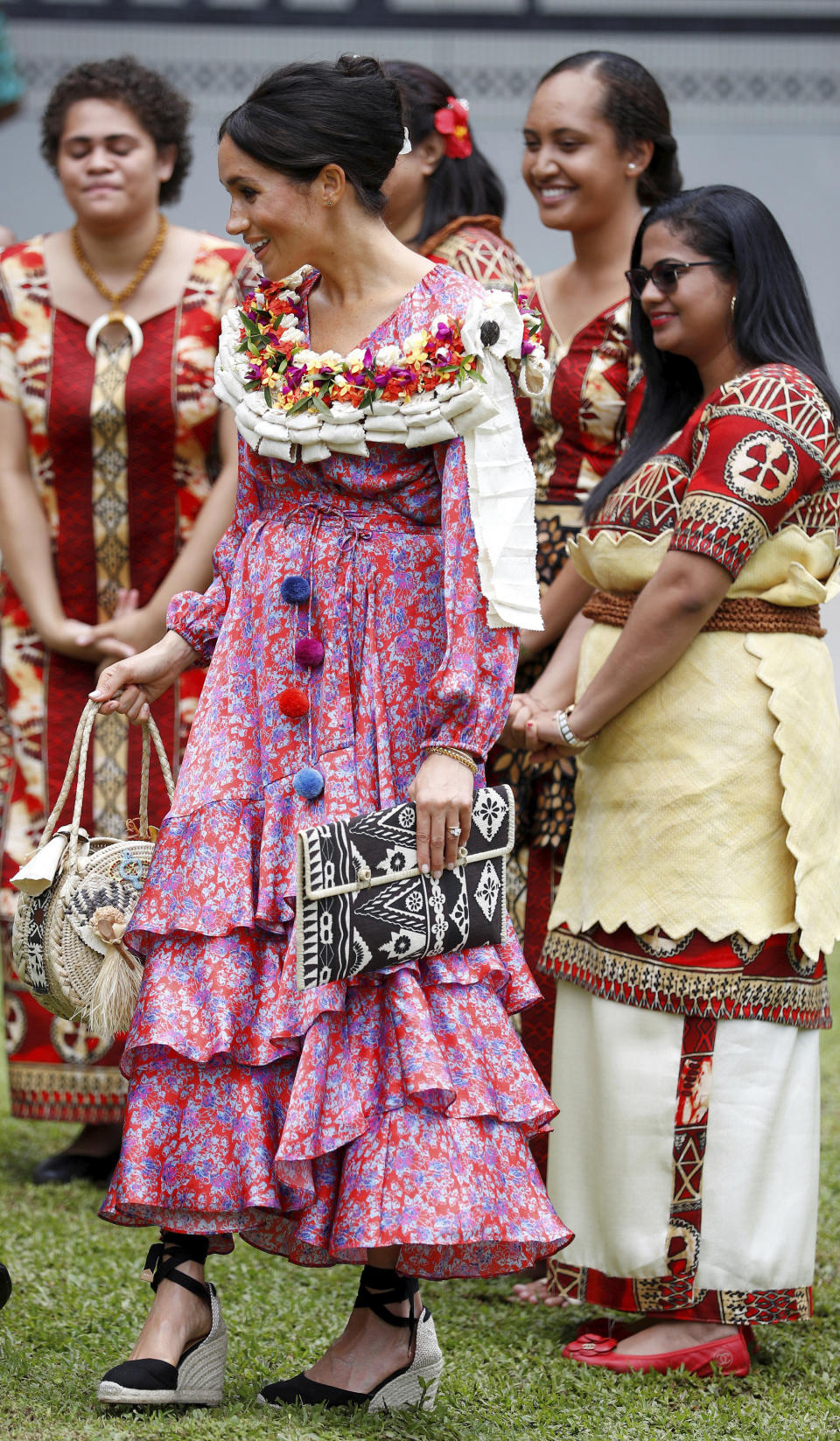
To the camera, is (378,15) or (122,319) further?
(378,15)

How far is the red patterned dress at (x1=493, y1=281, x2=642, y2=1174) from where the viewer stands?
12.8ft

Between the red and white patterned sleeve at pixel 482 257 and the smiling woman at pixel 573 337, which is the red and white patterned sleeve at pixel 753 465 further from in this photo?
the red and white patterned sleeve at pixel 482 257

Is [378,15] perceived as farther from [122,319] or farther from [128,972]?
[128,972]

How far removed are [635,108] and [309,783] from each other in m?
2.00

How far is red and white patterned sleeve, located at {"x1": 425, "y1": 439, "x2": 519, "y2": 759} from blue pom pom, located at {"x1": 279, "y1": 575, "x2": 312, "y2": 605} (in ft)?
0.72

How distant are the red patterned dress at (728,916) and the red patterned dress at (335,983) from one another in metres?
0.47

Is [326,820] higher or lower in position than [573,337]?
lower

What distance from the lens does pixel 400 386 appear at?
2.76 meters

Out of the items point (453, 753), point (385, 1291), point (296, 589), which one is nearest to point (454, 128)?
point (296, 589)

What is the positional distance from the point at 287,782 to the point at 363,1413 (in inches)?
37.7

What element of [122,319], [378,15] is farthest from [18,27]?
[122,319]

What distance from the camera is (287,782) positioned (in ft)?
9.30

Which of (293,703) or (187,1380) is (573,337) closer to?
(293,703)

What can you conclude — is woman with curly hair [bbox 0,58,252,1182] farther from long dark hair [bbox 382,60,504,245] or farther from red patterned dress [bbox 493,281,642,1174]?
red patterned dress [bbox 493,281,642,1174]
